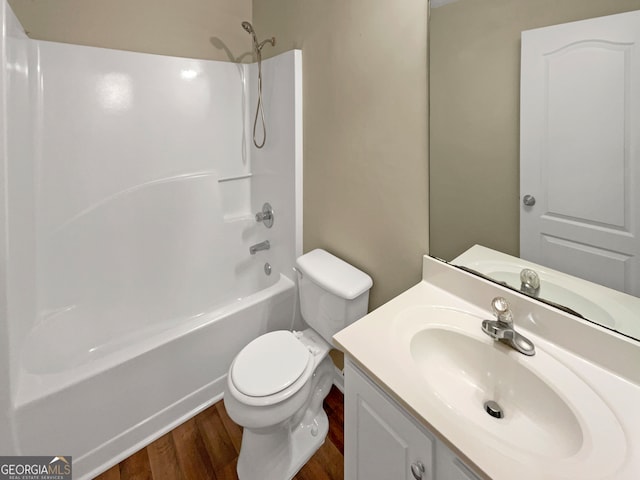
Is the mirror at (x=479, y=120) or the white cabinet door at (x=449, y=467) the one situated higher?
the mirror at (x=479, y=120)

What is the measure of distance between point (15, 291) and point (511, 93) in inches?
82.3

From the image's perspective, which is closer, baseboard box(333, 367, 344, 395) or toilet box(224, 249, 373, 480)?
toilet box(224, 249, 373, 480)

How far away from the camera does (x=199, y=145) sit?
207 centimetres

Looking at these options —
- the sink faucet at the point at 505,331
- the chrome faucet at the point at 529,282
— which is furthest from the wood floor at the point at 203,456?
the chrome faucet at the point at 529,282

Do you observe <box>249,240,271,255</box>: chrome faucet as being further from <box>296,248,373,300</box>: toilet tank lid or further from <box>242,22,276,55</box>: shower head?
<box>242,22,276,55</box>: shower head

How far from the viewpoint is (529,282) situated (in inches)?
38.1

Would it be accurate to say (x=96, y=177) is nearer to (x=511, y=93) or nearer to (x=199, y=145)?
(x=199, y=145)

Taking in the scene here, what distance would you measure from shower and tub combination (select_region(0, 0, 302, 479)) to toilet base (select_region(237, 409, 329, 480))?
48 cm

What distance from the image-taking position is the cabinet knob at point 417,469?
2.40 feet

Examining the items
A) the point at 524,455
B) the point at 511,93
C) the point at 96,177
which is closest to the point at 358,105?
the point at 511,93

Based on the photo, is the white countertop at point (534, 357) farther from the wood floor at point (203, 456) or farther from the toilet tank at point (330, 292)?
the wood floor at point (203, 456)

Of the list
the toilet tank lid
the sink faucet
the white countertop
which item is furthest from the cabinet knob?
the toilet tank lid

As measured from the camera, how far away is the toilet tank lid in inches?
55.7

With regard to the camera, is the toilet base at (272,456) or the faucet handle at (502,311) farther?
the toilet base at (272,456)
